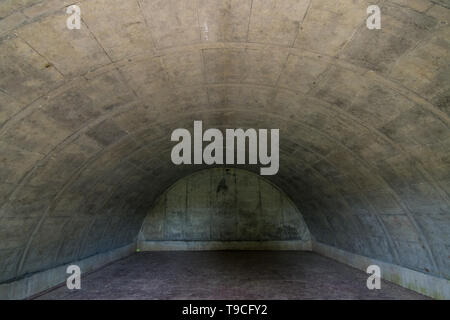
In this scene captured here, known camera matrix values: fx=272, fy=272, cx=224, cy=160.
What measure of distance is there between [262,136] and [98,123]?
4448 millimetres

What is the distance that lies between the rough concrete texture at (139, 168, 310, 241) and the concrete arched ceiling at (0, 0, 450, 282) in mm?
5820

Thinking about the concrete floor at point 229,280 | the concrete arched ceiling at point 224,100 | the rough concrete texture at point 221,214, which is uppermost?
the concrete arched ceiling at point 224,100

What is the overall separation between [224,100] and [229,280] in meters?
5.05

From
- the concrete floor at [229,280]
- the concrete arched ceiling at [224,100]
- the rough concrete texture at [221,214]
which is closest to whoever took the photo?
the concrete arched ceiling at [224,100]

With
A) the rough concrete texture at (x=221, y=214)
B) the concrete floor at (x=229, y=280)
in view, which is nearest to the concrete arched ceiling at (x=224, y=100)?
the concrete floor at (x=229, y=280)

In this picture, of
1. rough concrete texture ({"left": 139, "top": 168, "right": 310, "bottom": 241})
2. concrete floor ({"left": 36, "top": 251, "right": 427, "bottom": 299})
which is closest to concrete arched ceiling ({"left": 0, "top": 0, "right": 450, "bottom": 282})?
concrete floor ({"left": 36, "top": 251, "right": 427, "bottom": 299})

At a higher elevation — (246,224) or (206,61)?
(206,61)

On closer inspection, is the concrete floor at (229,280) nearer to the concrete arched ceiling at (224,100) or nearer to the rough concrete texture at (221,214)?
the concrete arched ceiling at (224,100)

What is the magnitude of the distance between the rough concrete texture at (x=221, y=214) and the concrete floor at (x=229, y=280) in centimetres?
226

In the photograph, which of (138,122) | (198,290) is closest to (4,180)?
(138,122)

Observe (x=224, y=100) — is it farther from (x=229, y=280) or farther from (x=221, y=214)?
(x=221, y=214)

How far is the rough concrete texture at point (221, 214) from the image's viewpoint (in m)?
13.7

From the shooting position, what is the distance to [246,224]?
13.8 m
